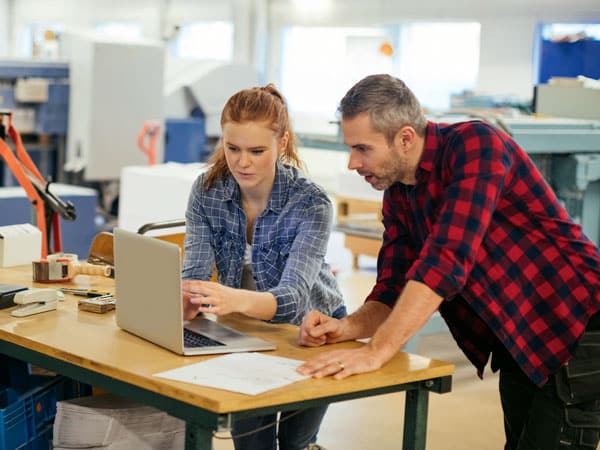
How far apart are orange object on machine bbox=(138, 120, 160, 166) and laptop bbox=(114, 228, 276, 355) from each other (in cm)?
528

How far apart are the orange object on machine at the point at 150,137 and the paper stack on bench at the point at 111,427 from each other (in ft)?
17.1

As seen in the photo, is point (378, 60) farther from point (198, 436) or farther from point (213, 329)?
point (198, 436)

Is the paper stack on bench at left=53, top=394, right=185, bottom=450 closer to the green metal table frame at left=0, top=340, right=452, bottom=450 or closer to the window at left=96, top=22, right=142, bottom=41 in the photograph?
the green metal table frame at left=0, top=340, right=452, bottom=450

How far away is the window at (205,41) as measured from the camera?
1409 cm

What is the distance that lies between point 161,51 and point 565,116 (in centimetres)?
352

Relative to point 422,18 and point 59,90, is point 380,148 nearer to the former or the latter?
point 59,90

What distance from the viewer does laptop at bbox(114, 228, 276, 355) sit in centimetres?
212

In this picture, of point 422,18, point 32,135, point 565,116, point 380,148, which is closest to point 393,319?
point 380,148

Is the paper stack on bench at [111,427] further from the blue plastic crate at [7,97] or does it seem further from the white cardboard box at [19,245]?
the blue plastic crate at [7,97]

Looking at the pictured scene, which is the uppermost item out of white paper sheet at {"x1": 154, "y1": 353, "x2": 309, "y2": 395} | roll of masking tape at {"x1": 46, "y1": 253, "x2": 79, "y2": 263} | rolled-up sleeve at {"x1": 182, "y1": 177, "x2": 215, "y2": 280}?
rolled-up sleeve at {"x1": 182, "y1": 177, "x2": 215, "y2": 280}

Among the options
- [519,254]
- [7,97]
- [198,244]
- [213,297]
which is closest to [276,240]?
[198,244]

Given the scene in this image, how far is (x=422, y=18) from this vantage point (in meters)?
11.2

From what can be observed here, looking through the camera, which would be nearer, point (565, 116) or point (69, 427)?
point (69, 427)

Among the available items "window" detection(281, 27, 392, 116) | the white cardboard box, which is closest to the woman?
the white cardboard box
